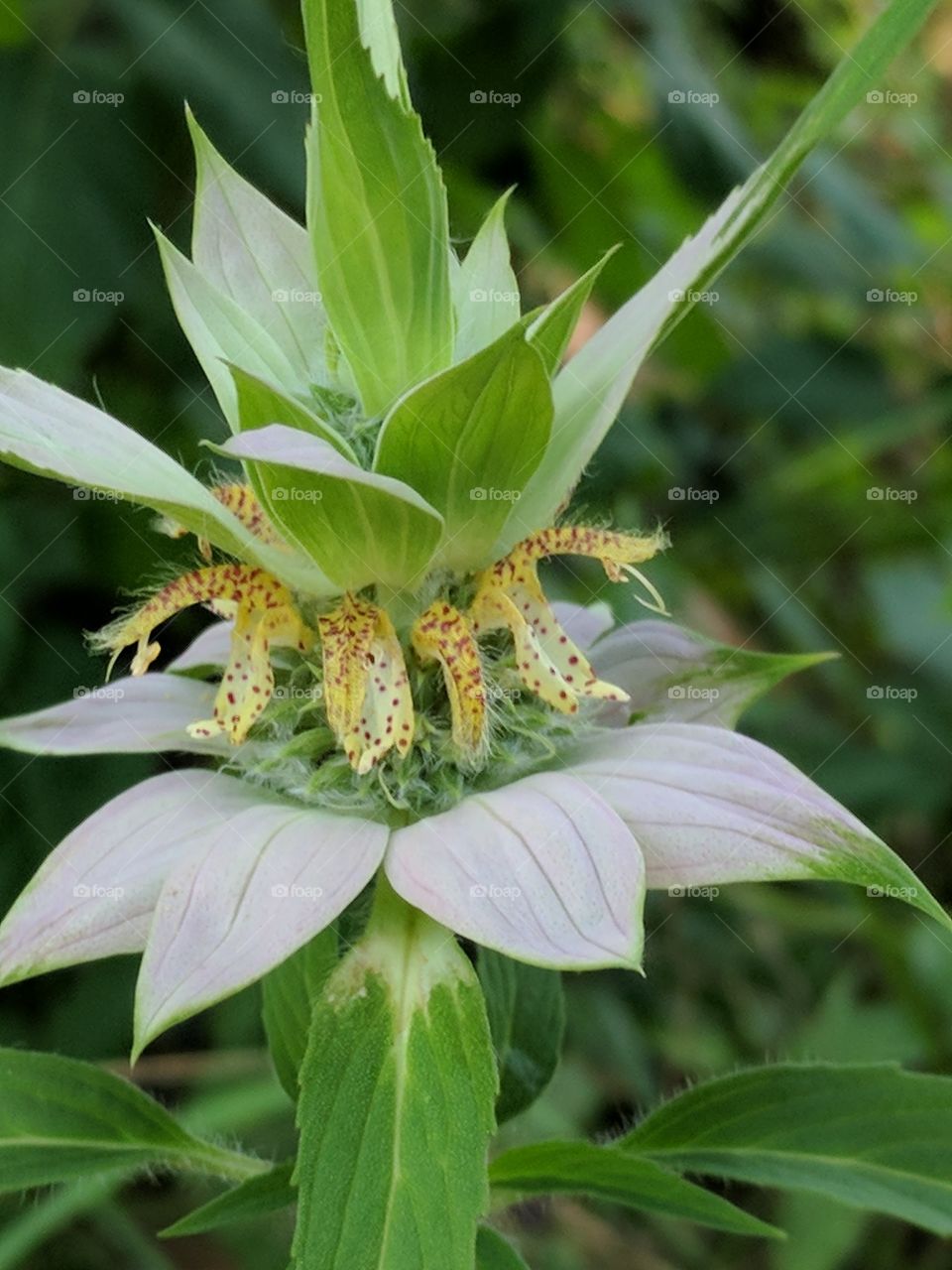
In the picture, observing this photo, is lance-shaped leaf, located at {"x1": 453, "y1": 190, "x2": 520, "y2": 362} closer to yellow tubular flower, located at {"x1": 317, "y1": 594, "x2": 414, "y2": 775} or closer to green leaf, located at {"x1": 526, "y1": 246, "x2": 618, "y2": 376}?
green leaf, located at {"x1": 526, "y1": 246, "x2": 618, "y2": 376}

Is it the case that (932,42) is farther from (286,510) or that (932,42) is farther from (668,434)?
(286,510)

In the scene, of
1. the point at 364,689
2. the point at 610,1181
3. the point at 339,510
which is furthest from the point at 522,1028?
the point at 339,510

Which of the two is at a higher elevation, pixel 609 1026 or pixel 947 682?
pixel 947 682

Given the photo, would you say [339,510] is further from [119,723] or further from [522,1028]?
[522,1028]

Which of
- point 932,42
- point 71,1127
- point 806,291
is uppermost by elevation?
point 932,42

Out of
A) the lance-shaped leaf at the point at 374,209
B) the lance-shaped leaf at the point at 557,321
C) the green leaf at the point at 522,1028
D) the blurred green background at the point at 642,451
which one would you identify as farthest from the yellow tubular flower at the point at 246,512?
the blurred green background at the point at 642,451

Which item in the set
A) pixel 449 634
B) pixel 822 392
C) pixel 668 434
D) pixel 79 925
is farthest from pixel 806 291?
pixel 79 925

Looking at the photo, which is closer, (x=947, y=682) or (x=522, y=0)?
(x=522, y=0)

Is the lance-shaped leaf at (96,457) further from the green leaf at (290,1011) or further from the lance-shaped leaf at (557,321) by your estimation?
the green leaf at (290,1011)
